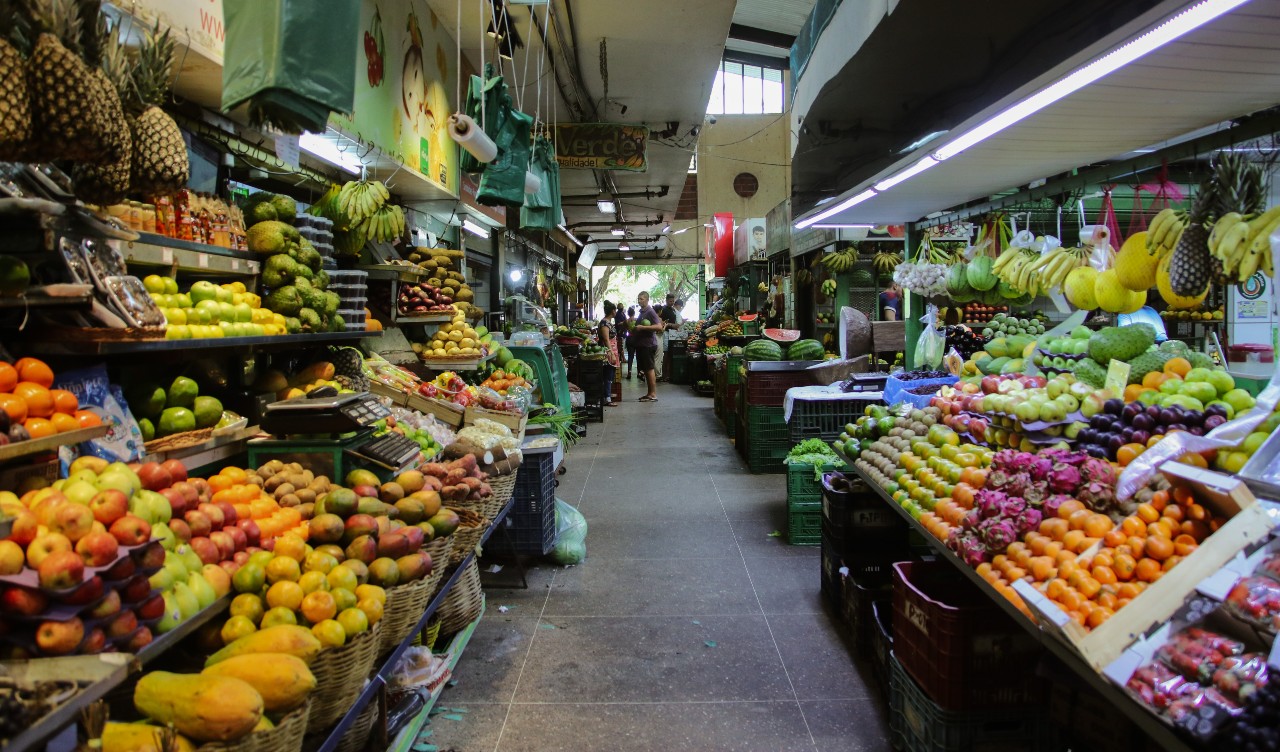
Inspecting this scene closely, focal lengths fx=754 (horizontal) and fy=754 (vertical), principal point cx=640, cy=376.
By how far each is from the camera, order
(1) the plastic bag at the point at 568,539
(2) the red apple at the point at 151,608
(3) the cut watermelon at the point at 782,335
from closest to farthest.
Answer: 1. (2) the red apple at the point at 151,608
2. (1) the plastic bag at the point at 568,539
3. (3) the cut watermelon at the point at 782,335

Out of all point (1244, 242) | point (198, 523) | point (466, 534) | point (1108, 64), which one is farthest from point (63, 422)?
point (1244, 242)

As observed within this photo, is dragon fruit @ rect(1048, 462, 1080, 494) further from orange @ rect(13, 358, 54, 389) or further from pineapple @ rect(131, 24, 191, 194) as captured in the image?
orange @ rect(13, 358, 54, 389)

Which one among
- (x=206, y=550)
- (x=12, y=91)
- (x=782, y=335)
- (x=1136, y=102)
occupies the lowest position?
(x=206, y=550)

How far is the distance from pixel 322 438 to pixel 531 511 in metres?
2.10

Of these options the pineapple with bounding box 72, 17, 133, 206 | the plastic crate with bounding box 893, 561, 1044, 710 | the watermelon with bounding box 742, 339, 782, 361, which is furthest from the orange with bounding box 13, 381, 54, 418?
the watermelon with bounding box 742, 339, 782, 361

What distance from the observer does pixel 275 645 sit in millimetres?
2082

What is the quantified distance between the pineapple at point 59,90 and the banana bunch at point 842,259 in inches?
374

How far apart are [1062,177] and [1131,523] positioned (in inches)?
112

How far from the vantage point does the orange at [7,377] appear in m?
2.18

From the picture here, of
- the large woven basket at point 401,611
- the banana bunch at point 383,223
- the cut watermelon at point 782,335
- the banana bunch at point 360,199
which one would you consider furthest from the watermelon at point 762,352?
the large woven basket at point 401,611

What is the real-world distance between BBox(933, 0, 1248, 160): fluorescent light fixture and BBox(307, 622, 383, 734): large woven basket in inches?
121

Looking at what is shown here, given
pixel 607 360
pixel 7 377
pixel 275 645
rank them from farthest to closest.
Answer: pixel 607 360, pixel 7 377, pixel 275 645

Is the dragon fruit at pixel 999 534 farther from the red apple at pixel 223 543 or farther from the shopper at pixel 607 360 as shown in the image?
the shopper at pixel 607 360

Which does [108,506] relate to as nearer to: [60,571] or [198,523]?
[60,571]
